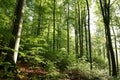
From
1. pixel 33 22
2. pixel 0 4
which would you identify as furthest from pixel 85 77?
pixel 33 22

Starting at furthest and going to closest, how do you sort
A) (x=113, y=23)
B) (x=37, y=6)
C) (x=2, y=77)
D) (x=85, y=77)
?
(x=113, y=23), (x=37, y=6), (x=85, y=77), (x=2, y=77)

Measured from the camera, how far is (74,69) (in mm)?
12961

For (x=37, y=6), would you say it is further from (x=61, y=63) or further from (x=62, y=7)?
(x=61, y=63)

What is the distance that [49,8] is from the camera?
74.0ft

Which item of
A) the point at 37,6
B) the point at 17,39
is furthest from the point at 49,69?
the point at 37,6

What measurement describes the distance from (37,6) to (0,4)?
15.3m

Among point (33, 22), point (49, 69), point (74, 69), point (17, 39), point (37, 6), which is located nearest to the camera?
point (17, 39)

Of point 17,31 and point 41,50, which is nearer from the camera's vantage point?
point 17,31

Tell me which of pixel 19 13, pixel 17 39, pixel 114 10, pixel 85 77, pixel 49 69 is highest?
pixel 114 10

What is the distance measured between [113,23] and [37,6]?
522 inches

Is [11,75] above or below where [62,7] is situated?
Result: below

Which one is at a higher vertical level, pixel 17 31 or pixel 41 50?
pixel 17 31

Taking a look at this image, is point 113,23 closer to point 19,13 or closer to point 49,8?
point 49,8

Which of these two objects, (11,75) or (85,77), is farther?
(85,77)
